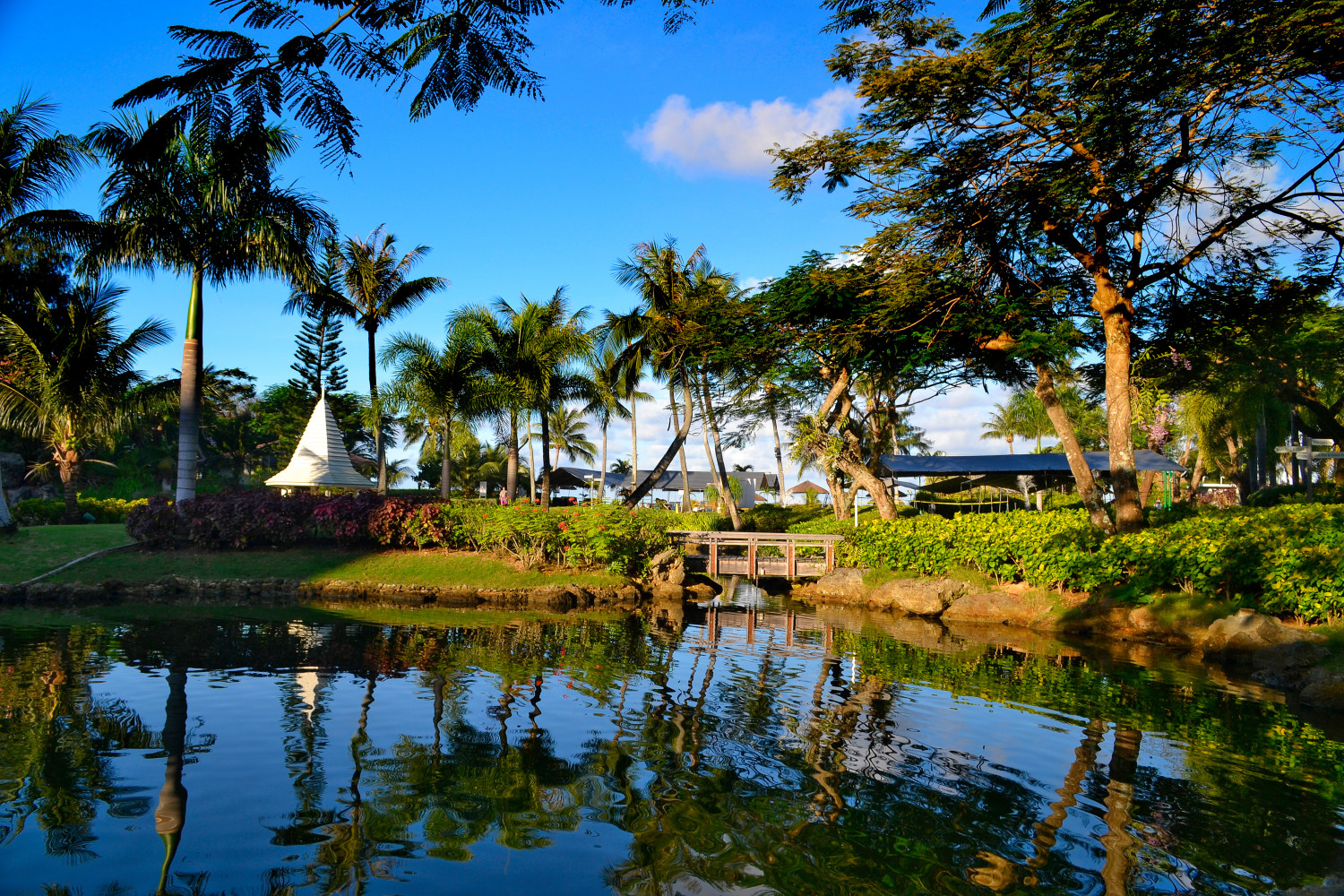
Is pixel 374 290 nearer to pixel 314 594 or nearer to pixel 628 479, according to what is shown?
pixel 314 594

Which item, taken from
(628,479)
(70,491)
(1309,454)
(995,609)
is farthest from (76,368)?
(628,479)

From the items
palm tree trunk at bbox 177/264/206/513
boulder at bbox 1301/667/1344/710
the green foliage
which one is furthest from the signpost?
the green foliage

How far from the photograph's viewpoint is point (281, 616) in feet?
49.8

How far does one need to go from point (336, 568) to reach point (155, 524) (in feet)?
16.1

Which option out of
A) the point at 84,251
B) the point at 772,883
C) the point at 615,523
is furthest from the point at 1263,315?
the point at 84,251

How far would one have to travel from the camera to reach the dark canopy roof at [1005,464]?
30794 millimetres

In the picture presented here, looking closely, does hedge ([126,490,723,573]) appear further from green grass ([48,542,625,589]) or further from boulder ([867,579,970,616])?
boulder ([867,579,970,616])

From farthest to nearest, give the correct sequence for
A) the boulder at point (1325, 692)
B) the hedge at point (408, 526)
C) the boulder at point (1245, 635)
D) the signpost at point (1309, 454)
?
the signpost at point (1309, 454) → the hedge at point (408, 526) → the boulder at point (1245, 635) → the boulder at point (1325, 692)

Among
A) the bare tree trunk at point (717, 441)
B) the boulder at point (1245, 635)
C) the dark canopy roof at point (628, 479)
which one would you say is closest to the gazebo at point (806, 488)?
the dark canopy roof at point (628, 479)

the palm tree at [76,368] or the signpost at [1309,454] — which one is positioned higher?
the palm tree at [76,368]

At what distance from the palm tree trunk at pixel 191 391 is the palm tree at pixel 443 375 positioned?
375 inches

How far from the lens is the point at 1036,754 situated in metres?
7.18

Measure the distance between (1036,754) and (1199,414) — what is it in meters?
38.2

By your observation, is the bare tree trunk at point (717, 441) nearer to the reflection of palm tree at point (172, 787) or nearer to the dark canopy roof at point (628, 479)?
the dark canopy roof at point (628, 479)
